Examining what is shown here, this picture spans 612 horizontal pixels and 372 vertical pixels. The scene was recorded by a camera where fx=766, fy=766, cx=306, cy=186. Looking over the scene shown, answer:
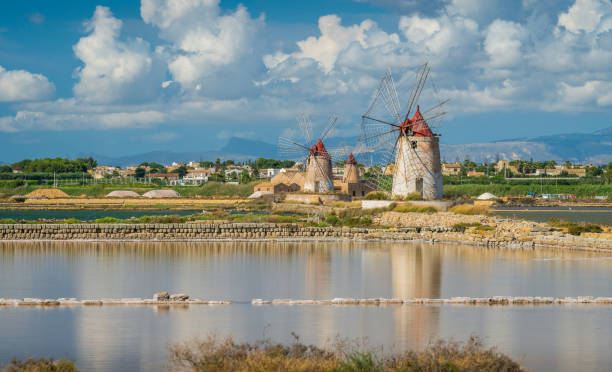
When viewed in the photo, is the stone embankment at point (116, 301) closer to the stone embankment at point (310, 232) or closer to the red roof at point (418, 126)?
the stone embankment at point (310, 232)

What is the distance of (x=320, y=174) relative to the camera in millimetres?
45656

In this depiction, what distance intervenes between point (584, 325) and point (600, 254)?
9.90 m

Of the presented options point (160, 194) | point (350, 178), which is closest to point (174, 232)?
point (350, 178)

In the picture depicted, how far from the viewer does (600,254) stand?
18.5m

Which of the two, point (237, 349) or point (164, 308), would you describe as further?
point (164, 308)

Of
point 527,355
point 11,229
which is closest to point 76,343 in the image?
point 527,355

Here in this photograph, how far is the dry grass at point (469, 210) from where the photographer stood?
27.8 metres

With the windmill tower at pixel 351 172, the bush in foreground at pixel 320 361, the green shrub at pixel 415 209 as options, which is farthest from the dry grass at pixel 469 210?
the bush in foreground at pixel 320 361

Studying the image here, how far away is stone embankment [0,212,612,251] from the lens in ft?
73.7

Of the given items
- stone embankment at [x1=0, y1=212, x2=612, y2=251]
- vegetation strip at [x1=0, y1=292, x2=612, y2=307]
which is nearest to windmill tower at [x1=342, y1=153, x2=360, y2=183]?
stone embankment at [x1=0, y1=212, x2=612, y2=251]

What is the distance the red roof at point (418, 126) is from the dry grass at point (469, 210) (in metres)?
2.92

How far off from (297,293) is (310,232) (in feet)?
42.7

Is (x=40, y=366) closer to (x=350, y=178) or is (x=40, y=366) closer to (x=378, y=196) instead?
(x=378, y=196)

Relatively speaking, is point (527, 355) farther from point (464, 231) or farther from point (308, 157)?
point (308, 157)
